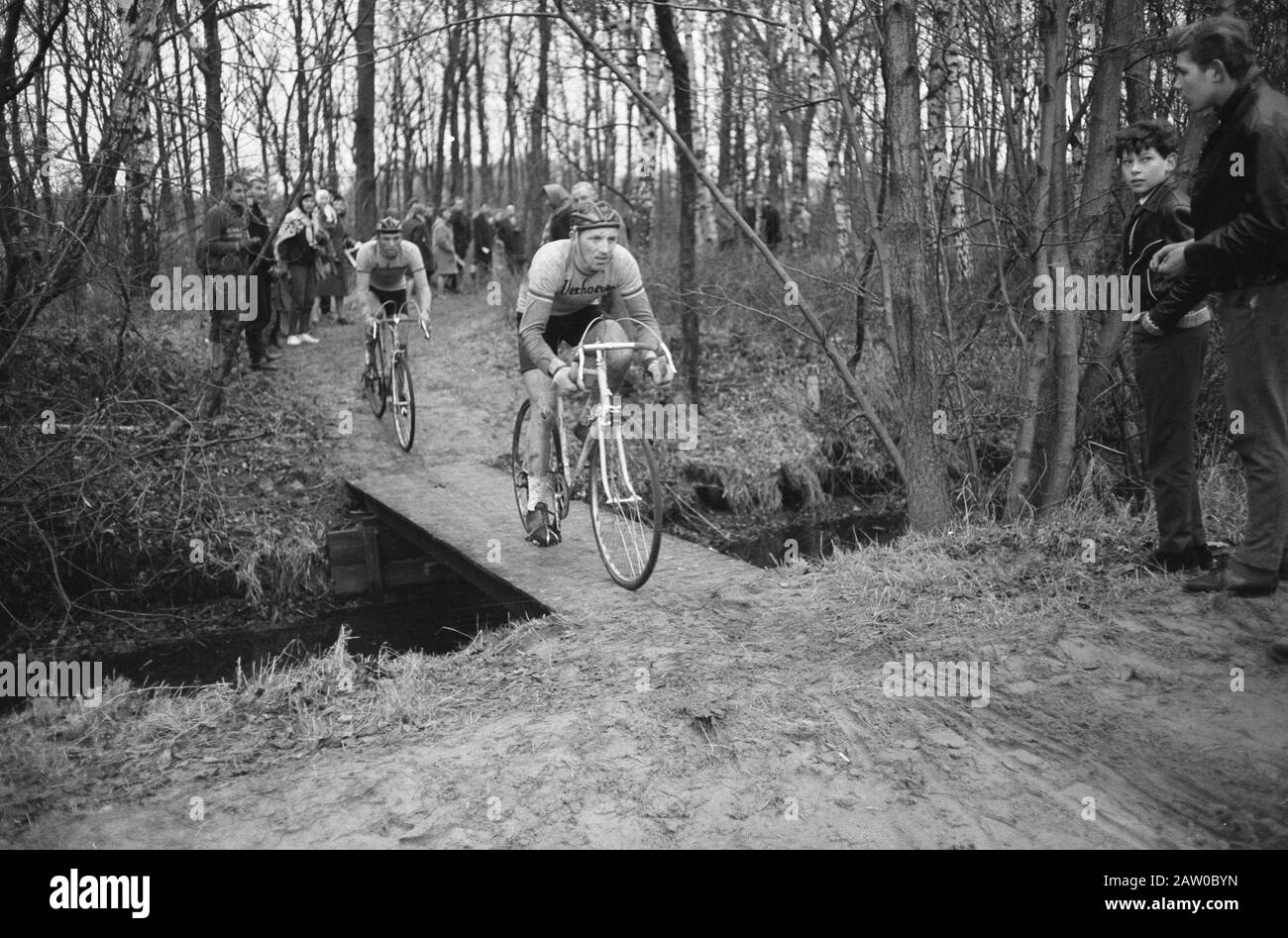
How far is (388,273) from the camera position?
1070 centimetres

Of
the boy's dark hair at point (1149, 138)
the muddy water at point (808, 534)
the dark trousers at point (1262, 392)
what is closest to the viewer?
the dark trousers at point (1262, 392)

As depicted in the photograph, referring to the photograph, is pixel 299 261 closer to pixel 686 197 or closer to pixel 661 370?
pixel 686 197

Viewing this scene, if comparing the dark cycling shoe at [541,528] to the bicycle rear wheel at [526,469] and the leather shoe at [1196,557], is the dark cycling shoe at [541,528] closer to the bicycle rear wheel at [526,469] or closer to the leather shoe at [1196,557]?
the bicycle rear wheel at [526,469]

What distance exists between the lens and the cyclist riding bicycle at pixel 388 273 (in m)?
10.3

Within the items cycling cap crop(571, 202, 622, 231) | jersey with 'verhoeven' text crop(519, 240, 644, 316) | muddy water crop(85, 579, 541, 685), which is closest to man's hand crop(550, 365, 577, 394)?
jersey with 'verhoeven' text crop(519, 240, 644, 316)

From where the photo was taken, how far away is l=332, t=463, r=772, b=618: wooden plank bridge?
6.09 meters

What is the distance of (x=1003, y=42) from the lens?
6641mm

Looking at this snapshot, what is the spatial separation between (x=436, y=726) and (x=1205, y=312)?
3.80 metres

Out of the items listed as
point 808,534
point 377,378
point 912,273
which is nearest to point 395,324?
point 377,378

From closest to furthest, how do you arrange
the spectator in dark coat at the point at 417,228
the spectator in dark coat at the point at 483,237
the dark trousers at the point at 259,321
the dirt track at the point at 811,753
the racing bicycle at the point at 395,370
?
the dirt track at the point at 811,753, the racing bicycle at the point at 395,370, the dark trousers at the point at 259,321, the spectator in dark coat at the point at 417,228, the spectator in dark coat at the point at 483,237

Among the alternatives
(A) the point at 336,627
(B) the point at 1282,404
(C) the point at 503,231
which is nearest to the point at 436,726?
(B) the point at 1282,404

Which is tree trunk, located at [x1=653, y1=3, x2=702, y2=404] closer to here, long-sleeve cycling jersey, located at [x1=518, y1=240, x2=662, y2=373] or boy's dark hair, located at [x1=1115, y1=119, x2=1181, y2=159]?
long-sleeve cycling jersey, located at [x1=518, y1=240, x2=662, y2=373]

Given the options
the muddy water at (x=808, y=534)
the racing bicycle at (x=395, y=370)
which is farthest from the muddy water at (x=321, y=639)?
the muddy water at (x=808, y=534)

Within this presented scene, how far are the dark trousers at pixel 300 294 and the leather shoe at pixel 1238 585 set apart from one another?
12.3 m
